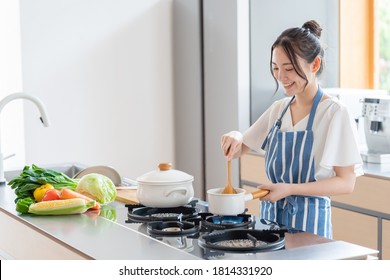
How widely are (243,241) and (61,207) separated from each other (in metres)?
0.67

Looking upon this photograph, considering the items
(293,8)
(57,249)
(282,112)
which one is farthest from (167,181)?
(293,8)

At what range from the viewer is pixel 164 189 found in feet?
7.70

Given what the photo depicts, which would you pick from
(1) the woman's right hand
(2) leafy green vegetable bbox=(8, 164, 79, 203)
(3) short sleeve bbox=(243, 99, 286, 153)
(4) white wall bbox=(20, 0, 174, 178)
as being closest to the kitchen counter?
(2) leafy green vegetable bbox=(8, 164, 79, 203)

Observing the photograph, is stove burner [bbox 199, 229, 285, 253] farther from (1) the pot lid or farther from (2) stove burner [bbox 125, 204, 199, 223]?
(1) the pot lid

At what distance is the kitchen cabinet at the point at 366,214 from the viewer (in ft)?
11.8

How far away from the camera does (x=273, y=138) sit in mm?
2717

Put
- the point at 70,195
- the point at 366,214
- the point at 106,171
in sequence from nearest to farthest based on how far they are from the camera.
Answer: the point at 70,195 → the point at 106,171 → the point at 366,214

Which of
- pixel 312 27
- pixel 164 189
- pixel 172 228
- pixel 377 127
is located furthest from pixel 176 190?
pixel 377 127

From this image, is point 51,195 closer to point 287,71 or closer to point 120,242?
point 120,242

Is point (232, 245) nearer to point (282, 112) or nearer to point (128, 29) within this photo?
point (282, 112)

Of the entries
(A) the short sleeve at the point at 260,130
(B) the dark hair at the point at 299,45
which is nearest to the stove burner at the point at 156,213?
(A) the short sleeve at the point at 260,130

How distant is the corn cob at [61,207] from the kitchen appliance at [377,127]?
2.02 metres

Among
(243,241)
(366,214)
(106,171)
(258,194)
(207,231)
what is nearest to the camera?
(243,241)

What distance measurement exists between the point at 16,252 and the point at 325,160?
1.07 metres
